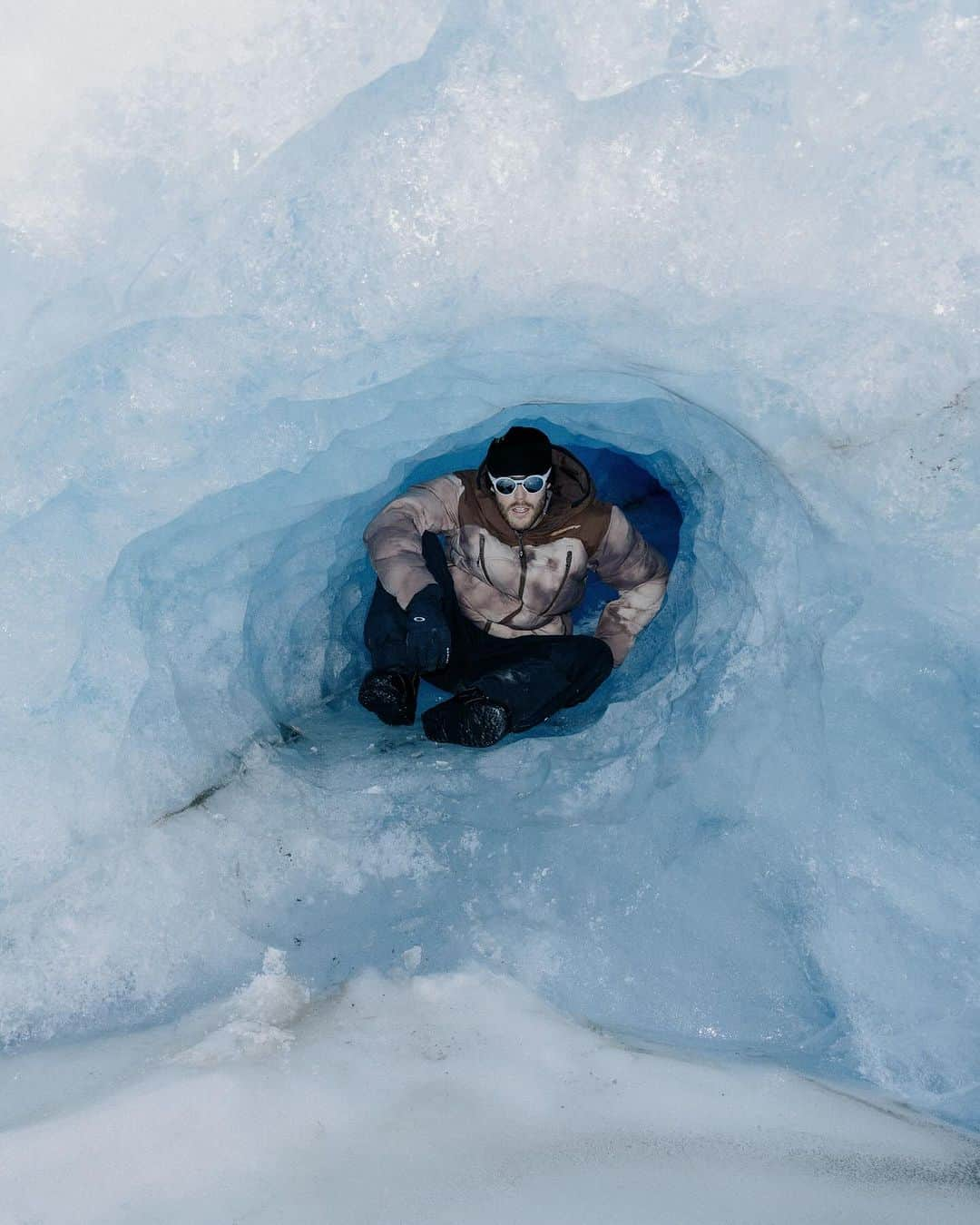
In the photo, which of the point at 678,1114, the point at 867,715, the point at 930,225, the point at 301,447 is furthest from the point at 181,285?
the point at 678,1114

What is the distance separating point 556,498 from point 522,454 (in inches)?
12.8

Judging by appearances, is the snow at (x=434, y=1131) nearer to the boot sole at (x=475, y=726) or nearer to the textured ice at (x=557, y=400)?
the textured ice at (x=557, y=400)

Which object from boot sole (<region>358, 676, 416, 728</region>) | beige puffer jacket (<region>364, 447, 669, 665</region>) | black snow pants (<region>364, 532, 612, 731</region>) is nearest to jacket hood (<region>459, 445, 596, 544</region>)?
beige puffer jacket (<region>364, 447, 669, 665</region>)

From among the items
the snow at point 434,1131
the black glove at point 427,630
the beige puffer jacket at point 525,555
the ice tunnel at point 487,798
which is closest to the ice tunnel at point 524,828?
the ice tunnel at point 487,798

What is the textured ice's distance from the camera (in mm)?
2324

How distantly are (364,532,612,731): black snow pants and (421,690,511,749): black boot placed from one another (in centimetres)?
5

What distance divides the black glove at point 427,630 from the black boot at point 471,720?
0.18 meters

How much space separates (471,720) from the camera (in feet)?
11.6

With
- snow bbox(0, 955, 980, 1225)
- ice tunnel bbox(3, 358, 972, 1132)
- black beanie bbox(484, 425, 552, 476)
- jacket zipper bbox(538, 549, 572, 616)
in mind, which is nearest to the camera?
snow bbox(0, 955, 980, 1225)

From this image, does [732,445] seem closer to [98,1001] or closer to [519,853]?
[519,853]

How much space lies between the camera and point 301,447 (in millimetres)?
2789

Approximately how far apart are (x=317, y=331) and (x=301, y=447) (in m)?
0.36

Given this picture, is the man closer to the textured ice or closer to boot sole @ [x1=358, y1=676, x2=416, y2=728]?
boot sole @ [x1=358, y1=676, x2=416, y2=728]

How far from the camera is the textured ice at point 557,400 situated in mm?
2324
